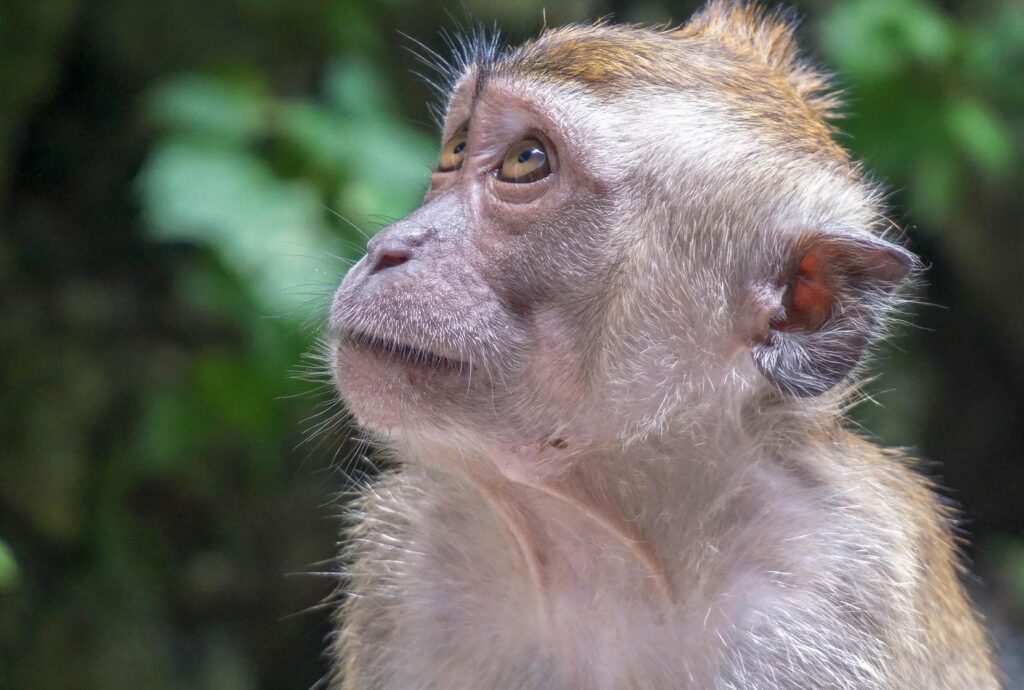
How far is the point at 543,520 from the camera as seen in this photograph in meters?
2.77

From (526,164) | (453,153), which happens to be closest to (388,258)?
(526,164)

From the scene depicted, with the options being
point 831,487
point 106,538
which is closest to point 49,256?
point 106,538

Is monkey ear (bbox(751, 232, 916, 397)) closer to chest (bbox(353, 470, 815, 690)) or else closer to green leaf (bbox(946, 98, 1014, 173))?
chest (bbox(353, 470, 815, 690))

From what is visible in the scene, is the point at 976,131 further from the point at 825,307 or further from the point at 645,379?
the point at 645,379

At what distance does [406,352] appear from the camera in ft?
8.45

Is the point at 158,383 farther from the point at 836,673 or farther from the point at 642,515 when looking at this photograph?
the point at 836,673

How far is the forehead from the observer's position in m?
2.79

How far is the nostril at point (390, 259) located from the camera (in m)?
2.60

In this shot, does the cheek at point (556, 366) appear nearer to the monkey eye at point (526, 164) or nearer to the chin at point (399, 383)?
the chin at point (399, 383)

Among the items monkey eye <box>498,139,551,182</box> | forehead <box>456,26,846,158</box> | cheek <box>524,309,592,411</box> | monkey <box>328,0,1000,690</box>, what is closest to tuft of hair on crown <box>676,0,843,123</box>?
forehead <box>456,26,846,158</box>

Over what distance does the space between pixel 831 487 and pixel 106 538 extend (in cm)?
308

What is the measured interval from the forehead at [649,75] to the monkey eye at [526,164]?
13 cm

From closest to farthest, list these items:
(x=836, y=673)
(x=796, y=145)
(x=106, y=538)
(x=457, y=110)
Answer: (x=836, y=673), (x=796, y=145), (x=457, y=110), (x=106, y=538)

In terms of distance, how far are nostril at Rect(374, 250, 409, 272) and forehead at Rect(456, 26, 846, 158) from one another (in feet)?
1.57
